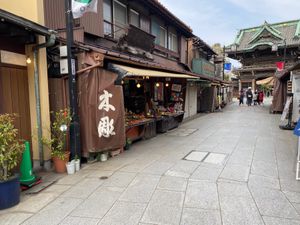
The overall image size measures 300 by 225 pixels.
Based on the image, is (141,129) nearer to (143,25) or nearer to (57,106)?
(57,106)

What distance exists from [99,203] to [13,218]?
1378 mm

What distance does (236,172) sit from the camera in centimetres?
593

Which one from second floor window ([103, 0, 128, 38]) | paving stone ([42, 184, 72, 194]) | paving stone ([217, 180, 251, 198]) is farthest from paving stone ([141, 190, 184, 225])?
second floor window ([103, 0, 128, 38])

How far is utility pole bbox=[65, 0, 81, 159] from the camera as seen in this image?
5891 mm

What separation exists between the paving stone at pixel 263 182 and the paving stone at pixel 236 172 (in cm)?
14

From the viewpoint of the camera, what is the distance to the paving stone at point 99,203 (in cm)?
408

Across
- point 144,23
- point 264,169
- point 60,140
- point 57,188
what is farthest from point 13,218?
point 144,23

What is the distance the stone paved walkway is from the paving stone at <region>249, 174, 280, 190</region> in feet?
0.07

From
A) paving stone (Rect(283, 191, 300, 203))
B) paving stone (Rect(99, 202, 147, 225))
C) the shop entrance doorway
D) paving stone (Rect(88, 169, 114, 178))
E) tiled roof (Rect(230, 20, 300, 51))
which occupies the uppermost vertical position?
tiled roof (Rect(230, 20, 300, 51))

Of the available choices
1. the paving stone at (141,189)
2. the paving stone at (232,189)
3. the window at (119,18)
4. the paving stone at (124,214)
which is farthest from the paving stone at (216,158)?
the window at (119,18)

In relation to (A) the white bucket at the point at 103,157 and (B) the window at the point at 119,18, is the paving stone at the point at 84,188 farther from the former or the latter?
(B) the window at the point at 119,18

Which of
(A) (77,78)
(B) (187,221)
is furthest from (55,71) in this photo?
(B) (187,221)

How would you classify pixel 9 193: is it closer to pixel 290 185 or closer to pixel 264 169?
pixel 290 185

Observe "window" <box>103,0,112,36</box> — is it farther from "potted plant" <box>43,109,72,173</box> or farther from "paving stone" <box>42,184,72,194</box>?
"paving stone" <box>42,184,72,194</box>
